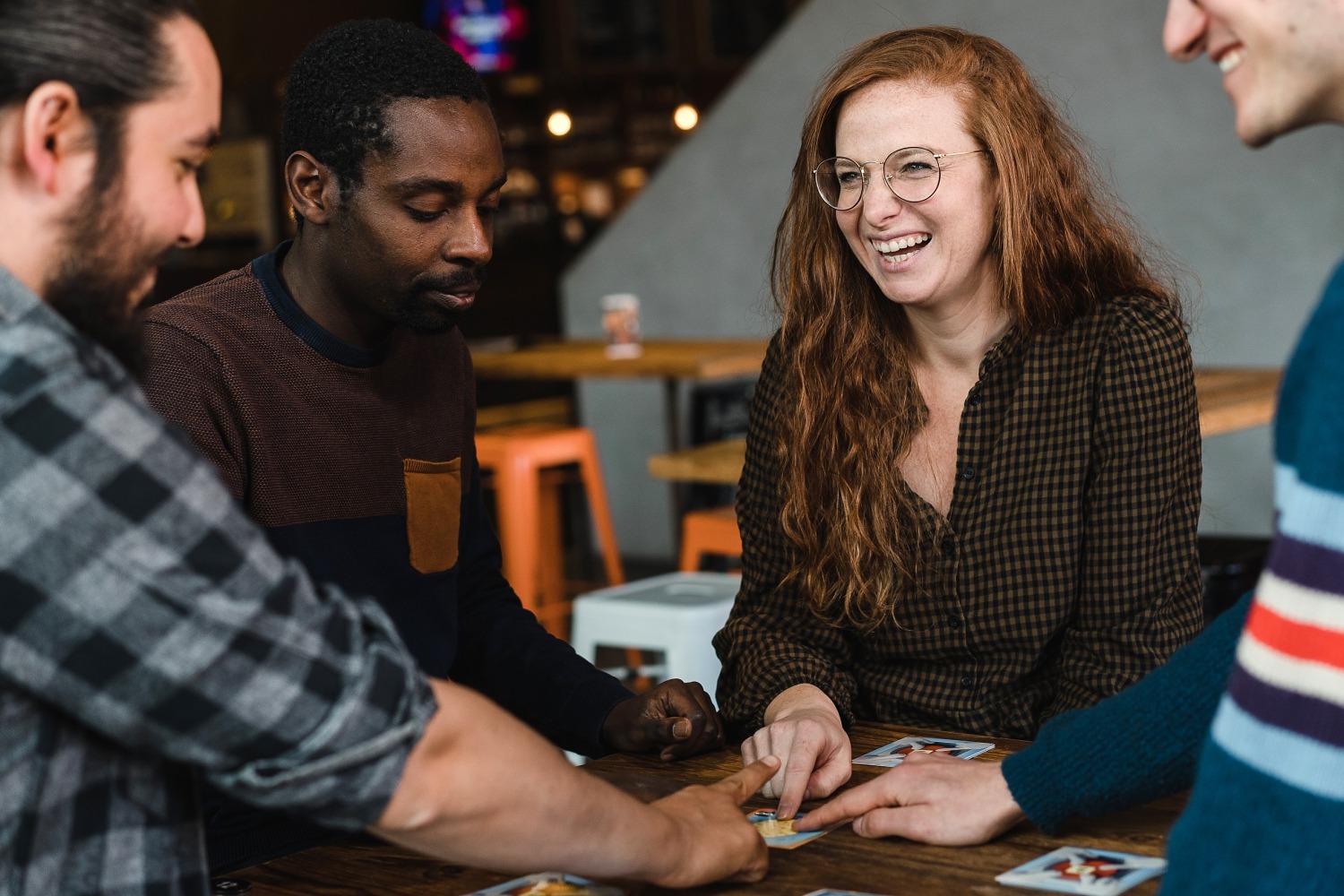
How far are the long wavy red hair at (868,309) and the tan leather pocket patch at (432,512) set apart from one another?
44cm

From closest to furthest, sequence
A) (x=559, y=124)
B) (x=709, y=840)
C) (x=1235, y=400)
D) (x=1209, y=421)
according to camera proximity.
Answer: (x=709, y=840), (x=1209, y=421), (x=1235, y=400), (x=559, y=124)

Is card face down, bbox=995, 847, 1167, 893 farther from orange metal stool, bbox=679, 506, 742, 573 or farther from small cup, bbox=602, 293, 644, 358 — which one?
small cup, bbox=602, 293, 644, 358

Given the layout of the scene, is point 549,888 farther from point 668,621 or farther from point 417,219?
point 668,621

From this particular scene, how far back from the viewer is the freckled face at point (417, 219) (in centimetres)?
177

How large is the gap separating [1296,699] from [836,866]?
0.52 metres

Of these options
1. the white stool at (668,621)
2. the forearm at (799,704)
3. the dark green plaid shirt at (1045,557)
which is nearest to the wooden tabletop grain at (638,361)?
the white stool at (668,621)

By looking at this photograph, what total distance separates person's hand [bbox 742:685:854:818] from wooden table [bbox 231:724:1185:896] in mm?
102

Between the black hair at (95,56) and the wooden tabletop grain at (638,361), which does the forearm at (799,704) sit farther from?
the wooden tabletop grain at (638,361)

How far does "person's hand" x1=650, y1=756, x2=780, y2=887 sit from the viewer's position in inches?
45.2

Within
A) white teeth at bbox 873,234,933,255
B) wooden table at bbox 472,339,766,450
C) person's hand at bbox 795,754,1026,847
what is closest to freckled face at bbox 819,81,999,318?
white teeth at bbox 873,234,933,255

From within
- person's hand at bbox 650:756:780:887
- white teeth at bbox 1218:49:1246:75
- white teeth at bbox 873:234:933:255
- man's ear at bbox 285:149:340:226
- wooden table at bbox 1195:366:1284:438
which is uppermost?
white teeth at bbox 1218:49:1246:75

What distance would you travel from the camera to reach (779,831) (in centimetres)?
137

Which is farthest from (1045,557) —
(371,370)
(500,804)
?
(500,804)

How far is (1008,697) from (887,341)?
52 centimetres
